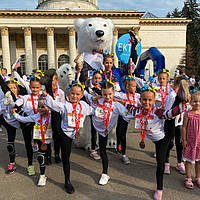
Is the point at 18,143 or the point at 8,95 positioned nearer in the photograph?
the point at 8,95

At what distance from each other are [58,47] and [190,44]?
20531 millimetres

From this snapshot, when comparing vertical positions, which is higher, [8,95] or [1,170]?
[8,95]

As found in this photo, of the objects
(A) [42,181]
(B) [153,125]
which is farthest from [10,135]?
(B) [153,125]

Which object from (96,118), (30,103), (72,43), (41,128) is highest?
(72,43)

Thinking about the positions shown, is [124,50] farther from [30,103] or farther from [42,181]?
[42,181]

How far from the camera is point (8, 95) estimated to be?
2.89 meters

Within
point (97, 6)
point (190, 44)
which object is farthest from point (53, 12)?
point (190, 44)

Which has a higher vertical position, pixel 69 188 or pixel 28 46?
pixel 28 46

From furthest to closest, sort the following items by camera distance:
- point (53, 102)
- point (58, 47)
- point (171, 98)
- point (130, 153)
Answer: point (58, 47) < point (130, 153) < point (171, 98) < point (53, 102)

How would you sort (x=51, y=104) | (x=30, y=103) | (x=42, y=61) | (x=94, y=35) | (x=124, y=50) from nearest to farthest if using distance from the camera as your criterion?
(x=51, y=104) < (x=30, y=103) < (x=124, y=50) < (x=94, y=35) < (x=42, y=61)

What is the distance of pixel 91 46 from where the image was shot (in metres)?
4.35

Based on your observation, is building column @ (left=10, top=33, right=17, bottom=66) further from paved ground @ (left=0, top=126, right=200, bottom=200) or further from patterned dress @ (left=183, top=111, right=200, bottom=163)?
patterned dress @ (left=183, top=111, right=200, bottom=163)

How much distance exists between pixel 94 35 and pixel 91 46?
0.28 meters

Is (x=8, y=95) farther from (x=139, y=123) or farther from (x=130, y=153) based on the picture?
(x=130, y=153)
